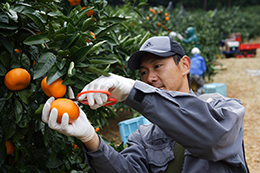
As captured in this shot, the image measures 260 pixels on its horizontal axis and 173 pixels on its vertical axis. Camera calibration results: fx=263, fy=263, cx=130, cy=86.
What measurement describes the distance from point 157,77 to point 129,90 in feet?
1.21

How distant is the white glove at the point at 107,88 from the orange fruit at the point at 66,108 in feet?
0.18

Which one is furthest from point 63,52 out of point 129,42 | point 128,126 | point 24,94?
point 128,126

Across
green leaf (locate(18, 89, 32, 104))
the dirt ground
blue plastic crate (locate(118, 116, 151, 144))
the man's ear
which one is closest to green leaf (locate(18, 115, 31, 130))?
green leaf (locate(18, 89, 32, 104))

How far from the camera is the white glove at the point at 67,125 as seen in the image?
115 centimetres

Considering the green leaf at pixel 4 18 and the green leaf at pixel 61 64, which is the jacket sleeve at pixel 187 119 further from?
the green leaf at pixel 4 18

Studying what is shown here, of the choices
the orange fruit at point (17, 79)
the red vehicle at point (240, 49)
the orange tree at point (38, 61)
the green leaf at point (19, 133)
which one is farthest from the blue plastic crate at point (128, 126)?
the red vehicle at point (240, 49)

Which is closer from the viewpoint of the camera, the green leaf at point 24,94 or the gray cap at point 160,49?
the green leaf at point 24,94

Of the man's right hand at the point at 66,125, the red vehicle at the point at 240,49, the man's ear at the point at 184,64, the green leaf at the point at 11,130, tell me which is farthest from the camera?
the red vehicle at the point at 240,49

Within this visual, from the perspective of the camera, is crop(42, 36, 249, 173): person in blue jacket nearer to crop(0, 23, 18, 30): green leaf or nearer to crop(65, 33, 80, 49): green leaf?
crop(65, 33, 80, 49): green leaf

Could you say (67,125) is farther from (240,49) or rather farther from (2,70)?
(240,49)

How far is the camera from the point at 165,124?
1.17m

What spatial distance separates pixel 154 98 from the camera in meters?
1.19

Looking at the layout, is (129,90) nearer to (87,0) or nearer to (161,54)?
(161,54)

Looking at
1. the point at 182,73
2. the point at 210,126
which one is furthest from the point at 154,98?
the point at 182,73
